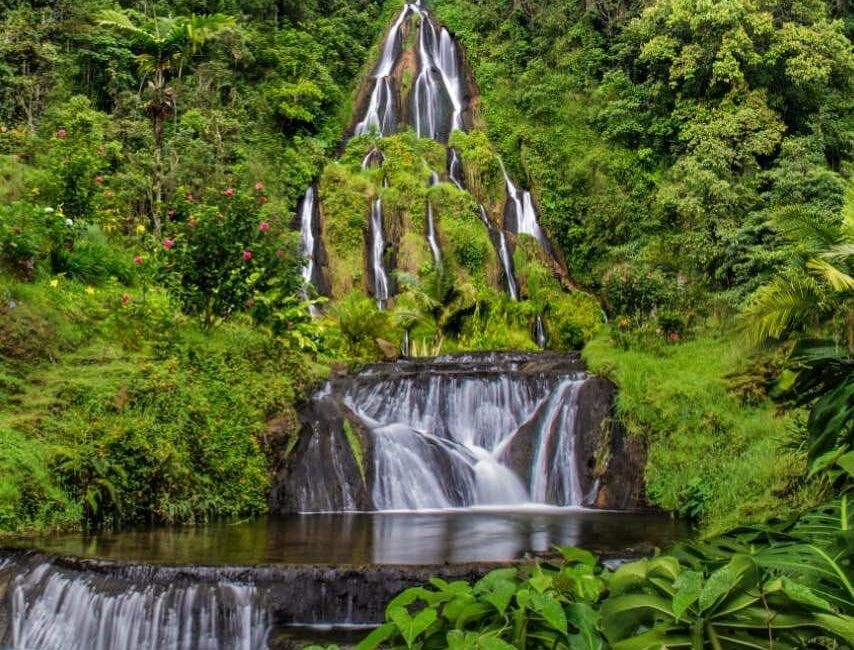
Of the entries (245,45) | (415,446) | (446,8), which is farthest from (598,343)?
(446,8)

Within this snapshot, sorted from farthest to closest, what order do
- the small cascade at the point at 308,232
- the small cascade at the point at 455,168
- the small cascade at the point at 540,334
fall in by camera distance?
the small cascade at the point at 455,168 → the small cascade at the point at 308,232 → the small cascade at the point at 540,334

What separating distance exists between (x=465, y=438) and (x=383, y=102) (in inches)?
796

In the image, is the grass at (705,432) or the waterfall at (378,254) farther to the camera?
the waterfall at (378,254)

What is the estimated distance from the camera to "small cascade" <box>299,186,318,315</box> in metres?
23.1

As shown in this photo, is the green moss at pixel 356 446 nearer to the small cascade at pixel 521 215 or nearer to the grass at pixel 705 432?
the grass at pixel 705 432

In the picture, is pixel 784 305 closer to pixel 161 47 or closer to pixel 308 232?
pixel 161 47

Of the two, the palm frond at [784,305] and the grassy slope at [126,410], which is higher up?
the palm frond at [784,305]

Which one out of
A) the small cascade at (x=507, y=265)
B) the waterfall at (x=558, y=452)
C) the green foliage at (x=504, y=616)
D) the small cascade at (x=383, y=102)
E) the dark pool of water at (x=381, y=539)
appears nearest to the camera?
the green foliage at (x=504, y=616)

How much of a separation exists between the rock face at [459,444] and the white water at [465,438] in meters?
0.02

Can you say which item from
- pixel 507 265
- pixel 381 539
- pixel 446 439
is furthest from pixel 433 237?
pixel 381 539

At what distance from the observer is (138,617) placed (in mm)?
5996

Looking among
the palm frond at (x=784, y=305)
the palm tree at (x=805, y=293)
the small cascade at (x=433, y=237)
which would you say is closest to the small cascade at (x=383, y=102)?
the small cascade at (x=433, y=237)

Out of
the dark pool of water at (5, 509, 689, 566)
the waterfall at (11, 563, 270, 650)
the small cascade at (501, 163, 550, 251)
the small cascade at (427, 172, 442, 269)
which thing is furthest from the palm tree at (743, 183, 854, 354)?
the small cascade at (501, 163, 550, 251)

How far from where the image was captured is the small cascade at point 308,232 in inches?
908
